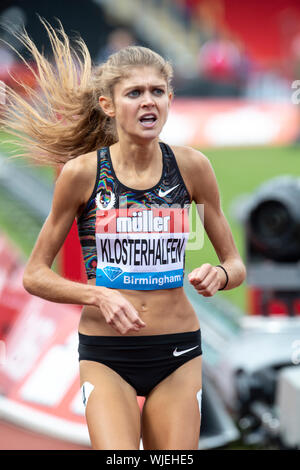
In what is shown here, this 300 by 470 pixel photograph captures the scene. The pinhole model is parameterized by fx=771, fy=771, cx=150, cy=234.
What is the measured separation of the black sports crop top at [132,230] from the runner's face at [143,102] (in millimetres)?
162

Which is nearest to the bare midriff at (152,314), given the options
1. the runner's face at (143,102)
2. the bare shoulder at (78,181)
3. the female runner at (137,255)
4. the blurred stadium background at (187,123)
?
the female runner at (137,255)

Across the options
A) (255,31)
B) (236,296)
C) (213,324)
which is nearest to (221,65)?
(255,31)

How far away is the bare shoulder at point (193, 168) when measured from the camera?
2.62 m

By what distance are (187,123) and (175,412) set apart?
1915 centimetres

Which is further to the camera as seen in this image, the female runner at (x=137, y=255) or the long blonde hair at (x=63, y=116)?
the long blonde hair at (x=63, y=116)

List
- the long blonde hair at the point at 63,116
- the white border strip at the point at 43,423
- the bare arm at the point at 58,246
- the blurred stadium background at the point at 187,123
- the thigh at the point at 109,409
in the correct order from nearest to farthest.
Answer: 1. the thigh at the point at 109,409
2. the bare arm at the point at 58,246
3. the long blonde hair at the point at 63,116
4. the white border strip at the point at 43,423
5. the blurred stadium background at the point at 187,123

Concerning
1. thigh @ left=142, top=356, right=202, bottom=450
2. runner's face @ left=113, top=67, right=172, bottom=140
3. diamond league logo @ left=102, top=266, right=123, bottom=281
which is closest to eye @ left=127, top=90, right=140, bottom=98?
runner's face @ left=113, top=67, right=172, bottom=140

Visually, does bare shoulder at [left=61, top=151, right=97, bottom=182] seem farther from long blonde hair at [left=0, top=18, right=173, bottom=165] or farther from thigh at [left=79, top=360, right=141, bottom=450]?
thigh at [left=79, top=360, right=141, bottom=450]

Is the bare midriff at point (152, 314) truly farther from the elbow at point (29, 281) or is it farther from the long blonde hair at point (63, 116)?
the long blonde hair at point (63, 116)

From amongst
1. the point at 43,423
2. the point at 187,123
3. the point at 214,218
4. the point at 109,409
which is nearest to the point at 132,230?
the point at 214,218

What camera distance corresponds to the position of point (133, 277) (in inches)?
99.3

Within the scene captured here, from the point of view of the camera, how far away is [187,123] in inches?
836
